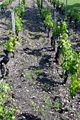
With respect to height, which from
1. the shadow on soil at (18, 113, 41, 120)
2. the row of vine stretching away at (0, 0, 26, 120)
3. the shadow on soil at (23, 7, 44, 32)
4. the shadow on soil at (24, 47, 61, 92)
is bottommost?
the shadow on soil at (23, 7, 44, 32)

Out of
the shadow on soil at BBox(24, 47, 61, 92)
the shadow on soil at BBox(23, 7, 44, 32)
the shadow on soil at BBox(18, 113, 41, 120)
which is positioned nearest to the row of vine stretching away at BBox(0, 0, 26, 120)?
the shadow on soil at BBox(18, 113, 41, 120)

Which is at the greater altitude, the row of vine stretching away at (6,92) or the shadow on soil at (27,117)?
the row of vine stretching away at (6,92)

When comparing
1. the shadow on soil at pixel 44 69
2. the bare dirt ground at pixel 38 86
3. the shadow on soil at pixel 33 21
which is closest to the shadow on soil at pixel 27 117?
the bare dirt ground at pixel 38 86

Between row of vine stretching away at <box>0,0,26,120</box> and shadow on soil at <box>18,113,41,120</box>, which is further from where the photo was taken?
shadow on soil at <box>18,113,41,120</box>

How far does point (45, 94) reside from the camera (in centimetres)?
1270

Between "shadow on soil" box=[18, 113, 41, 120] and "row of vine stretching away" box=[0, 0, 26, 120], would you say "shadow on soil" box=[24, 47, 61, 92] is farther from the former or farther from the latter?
"shadow on soil" box=[18, 113, 41, 120]

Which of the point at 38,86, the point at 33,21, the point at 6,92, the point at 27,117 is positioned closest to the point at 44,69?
the point at 38,86

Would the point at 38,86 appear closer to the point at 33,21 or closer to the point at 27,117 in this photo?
the point at 27,117

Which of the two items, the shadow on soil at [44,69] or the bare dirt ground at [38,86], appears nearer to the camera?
the bare dirt ground at [38,86]

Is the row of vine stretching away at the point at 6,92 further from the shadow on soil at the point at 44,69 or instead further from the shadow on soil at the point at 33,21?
the shadow on soil at the point at 33,21

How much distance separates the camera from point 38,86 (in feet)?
44.2

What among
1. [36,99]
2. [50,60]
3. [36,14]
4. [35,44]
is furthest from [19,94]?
[36,14]

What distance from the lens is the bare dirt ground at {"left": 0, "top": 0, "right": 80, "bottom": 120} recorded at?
1131 centimetres

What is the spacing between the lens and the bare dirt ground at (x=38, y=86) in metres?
11.3
